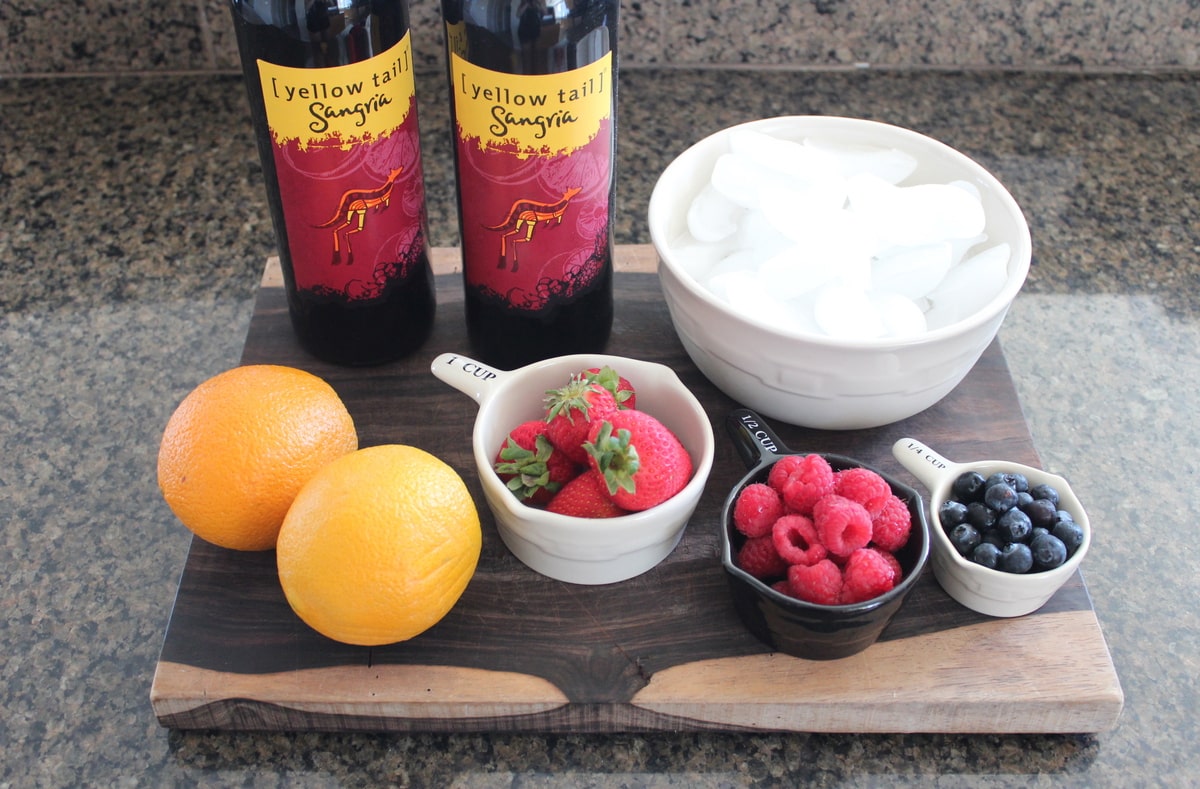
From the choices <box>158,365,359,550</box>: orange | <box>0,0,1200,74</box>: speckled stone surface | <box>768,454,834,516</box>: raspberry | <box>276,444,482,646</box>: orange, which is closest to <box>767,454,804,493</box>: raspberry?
<box>768,454,834,516</box>: raspberry

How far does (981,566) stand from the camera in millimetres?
751

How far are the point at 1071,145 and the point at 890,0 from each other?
0.94 ft

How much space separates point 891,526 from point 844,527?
5 centimetres

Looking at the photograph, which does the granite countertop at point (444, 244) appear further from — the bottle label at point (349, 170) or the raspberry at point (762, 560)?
the bottle label at point (349, 170)

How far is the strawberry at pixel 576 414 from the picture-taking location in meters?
0.76

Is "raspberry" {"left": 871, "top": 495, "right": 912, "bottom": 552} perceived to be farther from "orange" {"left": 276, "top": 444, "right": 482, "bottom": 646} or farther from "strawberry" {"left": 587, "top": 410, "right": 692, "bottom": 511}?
"orange" {"left": 276, "top": 444, "right": 482, "bottom": 646}

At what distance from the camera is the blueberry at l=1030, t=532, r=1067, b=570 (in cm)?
74

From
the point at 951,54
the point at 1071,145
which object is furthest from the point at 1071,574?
the point at 951,54

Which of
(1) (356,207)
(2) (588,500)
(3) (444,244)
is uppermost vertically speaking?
(1) (356,207)

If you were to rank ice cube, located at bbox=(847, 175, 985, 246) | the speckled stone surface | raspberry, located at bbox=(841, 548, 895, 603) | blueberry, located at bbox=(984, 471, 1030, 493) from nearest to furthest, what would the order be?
1. raspberry, located at bbox=(841, 548, 895, 603)
2. blueberry, located at bbox=(984, 471, 1030, 493)
3. ice cube, located at bbox=(847, 175, 985, 246)
4. the speckled stone surface

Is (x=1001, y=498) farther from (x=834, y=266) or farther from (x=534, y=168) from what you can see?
(x=534, y=168)

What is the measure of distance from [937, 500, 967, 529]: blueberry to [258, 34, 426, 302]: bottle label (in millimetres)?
475

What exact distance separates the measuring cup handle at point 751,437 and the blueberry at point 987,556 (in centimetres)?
16

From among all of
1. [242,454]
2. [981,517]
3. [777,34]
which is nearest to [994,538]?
[981,517]
